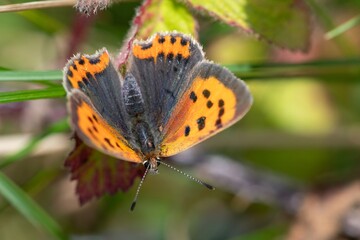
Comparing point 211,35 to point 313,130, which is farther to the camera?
point 313,130

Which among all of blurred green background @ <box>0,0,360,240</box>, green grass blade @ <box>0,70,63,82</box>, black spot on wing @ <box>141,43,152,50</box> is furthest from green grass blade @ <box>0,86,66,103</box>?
blurred green background @ <box>0,0,360,240</box>

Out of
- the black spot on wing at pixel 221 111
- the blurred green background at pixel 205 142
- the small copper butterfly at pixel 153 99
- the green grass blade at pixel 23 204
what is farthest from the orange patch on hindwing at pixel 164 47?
the blurred green background at pixel 205 142

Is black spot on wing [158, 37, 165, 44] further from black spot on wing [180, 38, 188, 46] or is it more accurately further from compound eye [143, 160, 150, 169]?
compound eye [143, 160, 150, 169]

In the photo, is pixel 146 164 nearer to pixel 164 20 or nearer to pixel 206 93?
pixel 206 93

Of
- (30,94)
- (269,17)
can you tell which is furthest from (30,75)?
(269,17)

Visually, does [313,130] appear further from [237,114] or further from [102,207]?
[237,114]

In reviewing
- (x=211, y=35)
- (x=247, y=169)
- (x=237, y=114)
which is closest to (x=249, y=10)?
(x=237, y=114)
